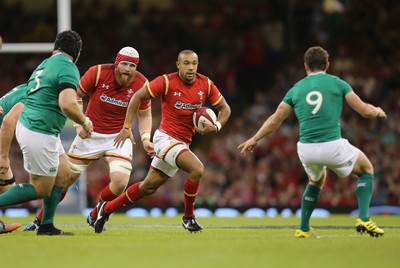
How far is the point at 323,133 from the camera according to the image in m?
9.94

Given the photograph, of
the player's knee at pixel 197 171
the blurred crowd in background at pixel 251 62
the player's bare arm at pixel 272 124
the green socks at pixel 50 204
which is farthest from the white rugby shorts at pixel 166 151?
the blurred crowd in background at pixel 251 62

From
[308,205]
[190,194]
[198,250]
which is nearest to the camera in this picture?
[198,250]

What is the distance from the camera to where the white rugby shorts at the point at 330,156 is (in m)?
9.89

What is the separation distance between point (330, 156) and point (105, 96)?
3.29 m

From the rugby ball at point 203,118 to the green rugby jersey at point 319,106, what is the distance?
150 cm

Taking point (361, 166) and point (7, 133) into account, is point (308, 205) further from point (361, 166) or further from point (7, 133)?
point (7, 133)

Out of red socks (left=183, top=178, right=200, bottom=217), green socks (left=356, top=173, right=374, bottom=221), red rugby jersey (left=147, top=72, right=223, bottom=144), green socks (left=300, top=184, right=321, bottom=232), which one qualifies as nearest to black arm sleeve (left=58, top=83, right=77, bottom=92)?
red rugby jersey (left=147, top=72, right=223, bottom=144)

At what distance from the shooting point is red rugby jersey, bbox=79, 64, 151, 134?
1183cm

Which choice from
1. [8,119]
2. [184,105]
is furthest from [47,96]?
[184,105]

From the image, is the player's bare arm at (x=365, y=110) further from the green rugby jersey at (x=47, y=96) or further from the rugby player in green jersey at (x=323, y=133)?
the green rugby jersey at (x=47, y=96)

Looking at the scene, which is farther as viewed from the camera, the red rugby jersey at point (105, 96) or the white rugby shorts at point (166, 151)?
the red rugby jersey at point (105, 96)

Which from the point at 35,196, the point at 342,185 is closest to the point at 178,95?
the point at 35,196

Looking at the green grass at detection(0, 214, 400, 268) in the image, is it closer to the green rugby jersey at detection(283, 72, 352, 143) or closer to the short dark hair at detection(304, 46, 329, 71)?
the green rugby jersey at detection(283, 72, 352, 143)

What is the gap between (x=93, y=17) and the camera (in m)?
25.5
